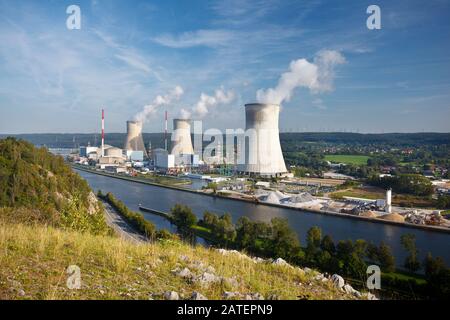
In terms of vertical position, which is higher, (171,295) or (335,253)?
(171,295)

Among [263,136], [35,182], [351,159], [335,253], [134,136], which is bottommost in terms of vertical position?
[335,253]

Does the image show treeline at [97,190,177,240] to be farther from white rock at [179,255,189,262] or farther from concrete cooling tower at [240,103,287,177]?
concrete cooling tower at [240,103,287,177]

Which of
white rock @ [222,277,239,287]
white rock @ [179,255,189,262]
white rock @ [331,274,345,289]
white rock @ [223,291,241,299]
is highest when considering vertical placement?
white rock @ [223,291,241,299]

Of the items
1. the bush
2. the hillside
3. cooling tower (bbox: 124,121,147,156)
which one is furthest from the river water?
the hillside

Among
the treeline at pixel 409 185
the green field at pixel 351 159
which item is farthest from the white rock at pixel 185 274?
the green field at pixel 351 159

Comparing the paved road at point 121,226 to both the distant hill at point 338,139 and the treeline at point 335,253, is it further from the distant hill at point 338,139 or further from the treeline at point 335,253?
the distant hill at point 338,139

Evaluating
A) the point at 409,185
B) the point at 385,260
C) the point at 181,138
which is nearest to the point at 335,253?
the point at 385,260

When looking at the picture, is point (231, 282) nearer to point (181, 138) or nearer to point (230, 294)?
point (230, 294)
